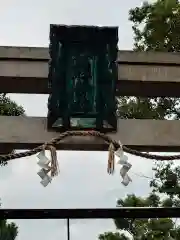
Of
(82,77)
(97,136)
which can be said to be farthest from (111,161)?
(82,77)

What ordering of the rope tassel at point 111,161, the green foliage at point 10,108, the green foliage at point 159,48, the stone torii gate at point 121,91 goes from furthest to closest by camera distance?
the green foliage at point 159,48 < the green foliage at point 10,108 < the stone torii gate at point 121,91 < the rope tassel at point 111,161

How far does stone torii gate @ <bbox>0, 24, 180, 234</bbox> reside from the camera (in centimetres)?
280

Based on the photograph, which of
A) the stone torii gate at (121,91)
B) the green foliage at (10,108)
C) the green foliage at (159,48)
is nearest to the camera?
the stone torii gate at (121,91)

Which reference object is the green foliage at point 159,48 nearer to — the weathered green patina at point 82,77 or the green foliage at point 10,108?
the green foliage at point 10,108

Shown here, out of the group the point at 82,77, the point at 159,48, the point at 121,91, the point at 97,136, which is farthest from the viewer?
the point at 159,48

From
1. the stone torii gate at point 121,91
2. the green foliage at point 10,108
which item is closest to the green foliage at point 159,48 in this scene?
the green foliage at point 10,108

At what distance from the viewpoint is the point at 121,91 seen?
3.07 metres

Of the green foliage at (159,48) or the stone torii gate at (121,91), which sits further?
the green foliage at (159,48)

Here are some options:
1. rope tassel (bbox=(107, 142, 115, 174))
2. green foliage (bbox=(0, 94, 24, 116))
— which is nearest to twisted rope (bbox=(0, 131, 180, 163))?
rope tassel (bbox=(107, 142, 115, 174))

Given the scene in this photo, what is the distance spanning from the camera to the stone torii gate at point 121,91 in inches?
110

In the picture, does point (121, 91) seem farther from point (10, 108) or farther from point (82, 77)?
point (10, 108)

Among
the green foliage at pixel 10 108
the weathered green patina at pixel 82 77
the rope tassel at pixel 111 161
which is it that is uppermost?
the weathered green patina at pixel 82 77

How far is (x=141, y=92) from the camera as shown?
123 inches

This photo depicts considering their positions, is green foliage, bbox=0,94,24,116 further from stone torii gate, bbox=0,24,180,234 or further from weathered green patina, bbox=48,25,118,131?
weathered green patina, bbox=48,25,118,131
